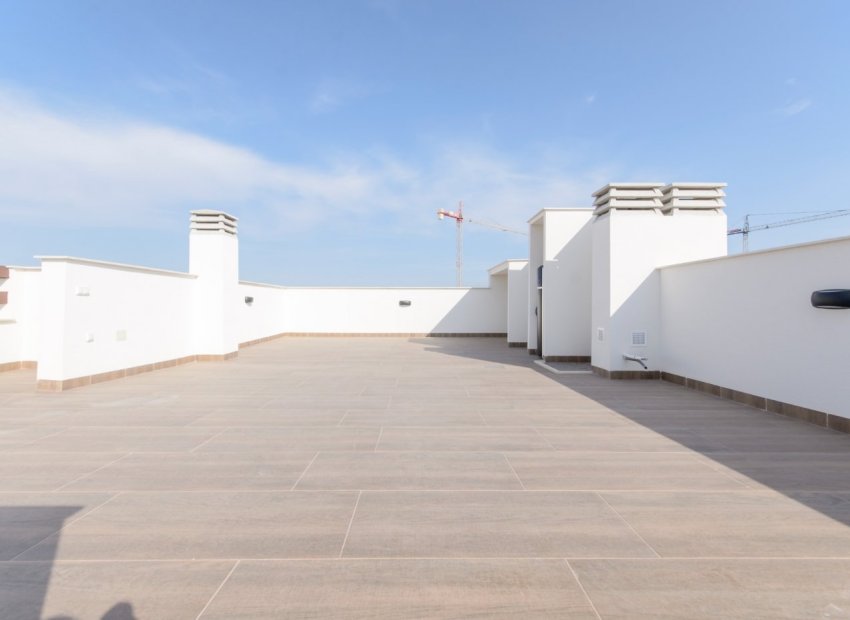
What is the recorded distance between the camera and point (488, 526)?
87.4 inches

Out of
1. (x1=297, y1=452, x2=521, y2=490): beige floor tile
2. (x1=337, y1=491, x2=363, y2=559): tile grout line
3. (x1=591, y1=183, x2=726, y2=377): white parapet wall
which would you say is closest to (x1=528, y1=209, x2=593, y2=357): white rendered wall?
(x1=591, y1=183, x2=726, y2=377): white parapet wall

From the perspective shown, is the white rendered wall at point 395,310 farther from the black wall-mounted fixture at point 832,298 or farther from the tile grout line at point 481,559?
→ the tile grout line at point 481,559

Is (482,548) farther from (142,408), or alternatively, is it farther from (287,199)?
(287,199)

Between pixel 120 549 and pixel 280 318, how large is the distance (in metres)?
13.9

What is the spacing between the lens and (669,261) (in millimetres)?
7066

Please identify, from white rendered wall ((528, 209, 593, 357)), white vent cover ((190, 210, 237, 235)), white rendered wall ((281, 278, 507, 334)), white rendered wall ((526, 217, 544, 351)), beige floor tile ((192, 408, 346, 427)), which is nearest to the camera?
beige floor tile ((192, 408, 346, 427))

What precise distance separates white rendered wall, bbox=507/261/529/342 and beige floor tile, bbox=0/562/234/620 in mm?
11780

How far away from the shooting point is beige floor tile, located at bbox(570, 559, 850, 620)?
1583 mm

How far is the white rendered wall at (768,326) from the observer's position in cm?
413

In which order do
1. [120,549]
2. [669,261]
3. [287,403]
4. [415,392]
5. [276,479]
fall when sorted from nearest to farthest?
[120,549] < [276,479] < [287,403] < [415,392] < [669,261]

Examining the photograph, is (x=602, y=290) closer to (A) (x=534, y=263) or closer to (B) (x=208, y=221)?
(A) (x=534, y=263)

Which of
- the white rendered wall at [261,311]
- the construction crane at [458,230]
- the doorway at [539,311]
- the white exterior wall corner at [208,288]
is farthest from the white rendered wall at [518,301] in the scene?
the construction crane at [458,230]

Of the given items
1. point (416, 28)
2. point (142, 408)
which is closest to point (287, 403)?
point (142, 408)

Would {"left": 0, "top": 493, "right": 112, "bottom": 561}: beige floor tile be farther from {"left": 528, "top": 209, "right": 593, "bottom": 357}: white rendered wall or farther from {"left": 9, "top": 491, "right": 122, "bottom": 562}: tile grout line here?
{"left": 528, "top": 209, "right": 593, "bottom": 357}: white rendered wall
